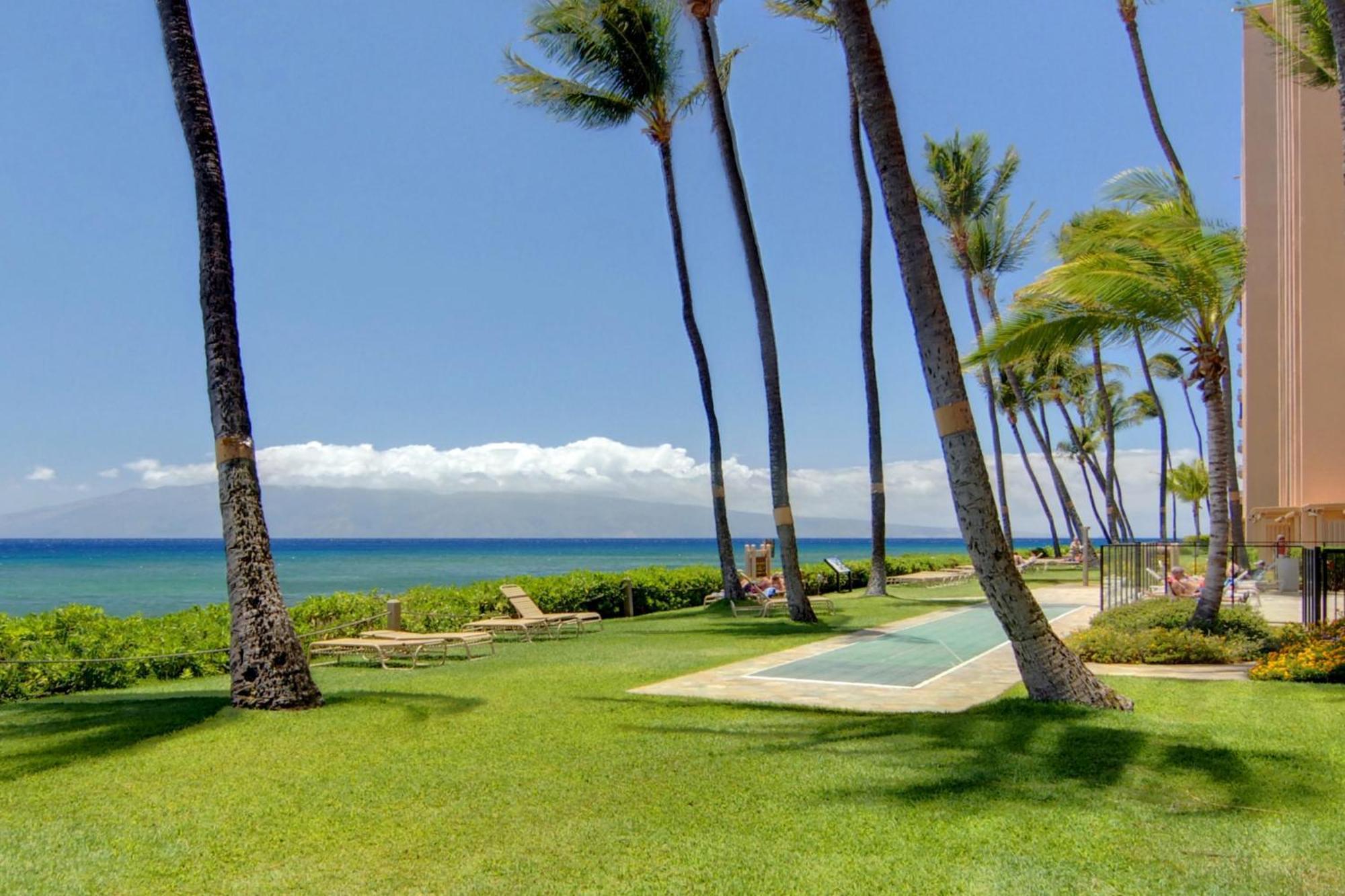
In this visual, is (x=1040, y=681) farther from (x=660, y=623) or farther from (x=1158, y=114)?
(x=1158, y=114)

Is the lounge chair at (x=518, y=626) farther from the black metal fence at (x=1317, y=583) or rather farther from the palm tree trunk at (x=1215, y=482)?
the black metal fence at (x=1317, y=583)

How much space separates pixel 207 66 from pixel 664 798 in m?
8.48

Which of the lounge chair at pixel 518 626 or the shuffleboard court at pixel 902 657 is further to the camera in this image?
Answer: the lounge chair at pixel 518 626

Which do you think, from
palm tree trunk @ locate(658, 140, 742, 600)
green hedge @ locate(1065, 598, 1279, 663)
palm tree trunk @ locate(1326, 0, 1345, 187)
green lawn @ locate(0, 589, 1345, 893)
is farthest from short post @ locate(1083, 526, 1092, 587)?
palm tree trunk @ locate(1326, 0, 1345, 187)

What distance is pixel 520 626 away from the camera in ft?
47.8

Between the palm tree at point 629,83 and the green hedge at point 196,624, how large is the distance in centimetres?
253

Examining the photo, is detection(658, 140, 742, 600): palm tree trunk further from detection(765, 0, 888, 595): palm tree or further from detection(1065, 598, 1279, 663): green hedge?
detection(1065, 598, 1279, 663): green hedge

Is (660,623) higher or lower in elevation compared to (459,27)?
lower

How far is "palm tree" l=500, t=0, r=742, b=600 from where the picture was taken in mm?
18672

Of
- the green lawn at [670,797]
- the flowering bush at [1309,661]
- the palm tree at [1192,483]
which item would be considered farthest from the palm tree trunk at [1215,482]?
the palm tree at [1192,483]

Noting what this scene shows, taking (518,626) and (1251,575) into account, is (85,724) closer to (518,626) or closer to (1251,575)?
(518,626)

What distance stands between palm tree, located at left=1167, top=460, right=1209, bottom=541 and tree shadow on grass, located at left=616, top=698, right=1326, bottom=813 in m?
57.1

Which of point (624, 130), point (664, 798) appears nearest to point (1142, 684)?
point (664, 798)

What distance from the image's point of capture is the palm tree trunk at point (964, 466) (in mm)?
7633
